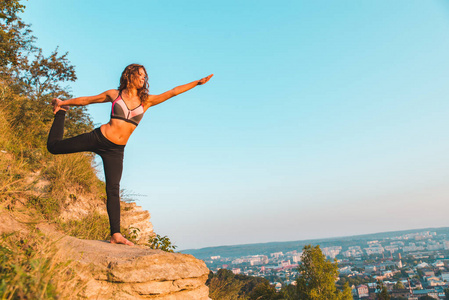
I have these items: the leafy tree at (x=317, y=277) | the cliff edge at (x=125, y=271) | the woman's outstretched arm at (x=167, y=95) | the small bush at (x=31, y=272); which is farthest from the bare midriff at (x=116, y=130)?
the leafy tree at (x=317, y=277)

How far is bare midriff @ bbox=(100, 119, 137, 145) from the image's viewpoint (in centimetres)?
372

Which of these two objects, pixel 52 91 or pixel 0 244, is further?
pixel 52 91

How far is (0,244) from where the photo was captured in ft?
7.82

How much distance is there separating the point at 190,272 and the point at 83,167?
445cm

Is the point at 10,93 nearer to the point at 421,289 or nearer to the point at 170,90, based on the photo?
the point at 170,90

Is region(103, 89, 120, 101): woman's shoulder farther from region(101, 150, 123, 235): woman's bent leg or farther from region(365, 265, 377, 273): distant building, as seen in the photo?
region(365, 265, 377, 273): distant building

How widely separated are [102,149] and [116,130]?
31cm

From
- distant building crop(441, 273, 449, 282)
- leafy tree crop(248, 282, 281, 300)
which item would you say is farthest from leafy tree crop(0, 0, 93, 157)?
distant building crop(441, 273, 449, 282)

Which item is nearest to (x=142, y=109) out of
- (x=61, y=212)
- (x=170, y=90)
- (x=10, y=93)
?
(x=170, y=90)

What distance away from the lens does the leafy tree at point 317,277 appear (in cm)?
1930

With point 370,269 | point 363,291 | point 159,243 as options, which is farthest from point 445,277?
point 159,243

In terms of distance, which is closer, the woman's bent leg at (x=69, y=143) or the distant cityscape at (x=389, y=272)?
the woman's bent leg at (x=69, y=143)

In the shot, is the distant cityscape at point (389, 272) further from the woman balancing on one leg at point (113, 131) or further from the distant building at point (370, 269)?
the woman balancing on one leg at point (113, 131)

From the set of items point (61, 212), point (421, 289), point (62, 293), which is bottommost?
point (421, 289)
